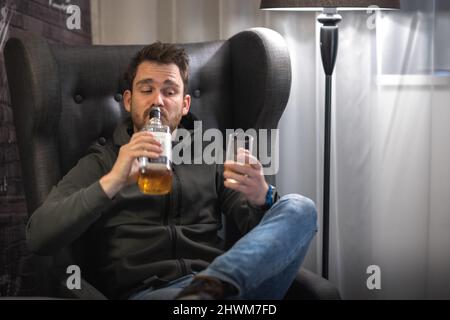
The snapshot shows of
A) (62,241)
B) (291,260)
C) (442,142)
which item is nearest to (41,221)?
(62,241)

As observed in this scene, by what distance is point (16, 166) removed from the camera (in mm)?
2186

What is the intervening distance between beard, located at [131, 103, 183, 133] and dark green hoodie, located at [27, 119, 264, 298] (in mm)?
59

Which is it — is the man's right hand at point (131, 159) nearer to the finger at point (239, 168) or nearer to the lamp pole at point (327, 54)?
the finger at point (239, 168)

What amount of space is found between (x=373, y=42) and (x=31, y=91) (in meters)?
1.15

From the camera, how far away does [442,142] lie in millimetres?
2357

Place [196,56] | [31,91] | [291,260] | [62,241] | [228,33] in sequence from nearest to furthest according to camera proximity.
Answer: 1. [291,260]
2. [62,241]
3. [31,91]
4. [196,56]
5. [228,33]

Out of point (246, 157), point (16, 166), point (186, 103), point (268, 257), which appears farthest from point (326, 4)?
point (16, 166)

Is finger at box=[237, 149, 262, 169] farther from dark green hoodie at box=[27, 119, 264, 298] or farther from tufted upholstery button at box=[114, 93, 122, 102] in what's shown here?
tufted upholstery button at box=[114, 93, 122, 102]

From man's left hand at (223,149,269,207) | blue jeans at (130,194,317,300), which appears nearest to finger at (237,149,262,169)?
man's left hand at (223,149,269,207)

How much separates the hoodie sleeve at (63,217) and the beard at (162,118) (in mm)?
210

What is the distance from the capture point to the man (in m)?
1.45

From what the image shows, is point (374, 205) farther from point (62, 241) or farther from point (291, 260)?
point (62, 241)

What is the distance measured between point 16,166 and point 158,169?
849 millimetres

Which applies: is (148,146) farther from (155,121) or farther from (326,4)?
(326,4)
